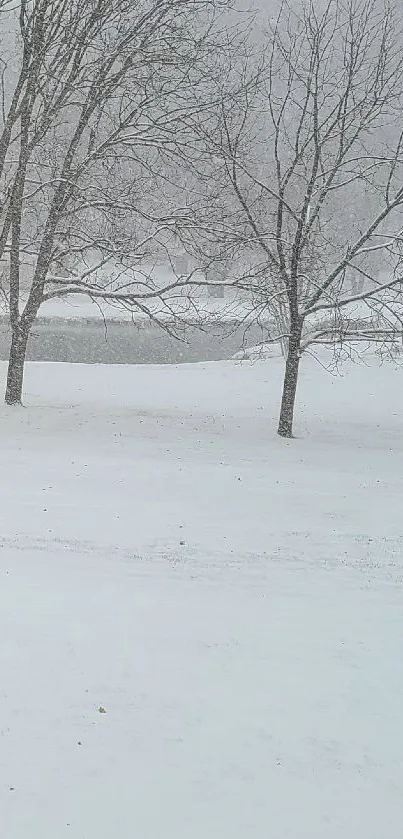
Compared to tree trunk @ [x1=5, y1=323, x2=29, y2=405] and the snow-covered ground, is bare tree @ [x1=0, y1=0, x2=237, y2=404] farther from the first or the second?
the snow-covered ground

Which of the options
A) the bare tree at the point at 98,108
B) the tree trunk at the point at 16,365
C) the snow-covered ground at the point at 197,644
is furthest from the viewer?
the tree trunk at the point at 16,365

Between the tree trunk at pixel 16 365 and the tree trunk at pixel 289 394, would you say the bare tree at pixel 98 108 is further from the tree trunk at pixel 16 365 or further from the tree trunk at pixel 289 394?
the tree trunk at pixel 289 394

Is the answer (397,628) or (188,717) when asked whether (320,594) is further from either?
(188,717)

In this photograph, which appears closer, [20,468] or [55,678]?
[55,678]

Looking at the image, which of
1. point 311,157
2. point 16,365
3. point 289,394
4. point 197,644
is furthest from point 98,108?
point 197,644

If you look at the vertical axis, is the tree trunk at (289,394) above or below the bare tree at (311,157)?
below

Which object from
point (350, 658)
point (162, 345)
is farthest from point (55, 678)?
point (162, 345)

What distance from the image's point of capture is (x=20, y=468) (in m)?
9.95

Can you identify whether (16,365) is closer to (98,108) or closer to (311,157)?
(98,108)

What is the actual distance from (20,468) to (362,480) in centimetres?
463

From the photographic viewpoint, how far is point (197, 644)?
541 centimetres

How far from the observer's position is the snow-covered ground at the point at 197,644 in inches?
152

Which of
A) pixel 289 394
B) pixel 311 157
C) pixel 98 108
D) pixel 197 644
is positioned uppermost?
pixel 98 108

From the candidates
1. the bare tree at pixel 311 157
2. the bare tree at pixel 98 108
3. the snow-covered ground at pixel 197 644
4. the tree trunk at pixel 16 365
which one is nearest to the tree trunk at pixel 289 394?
the bare tree at pixel 311 157
